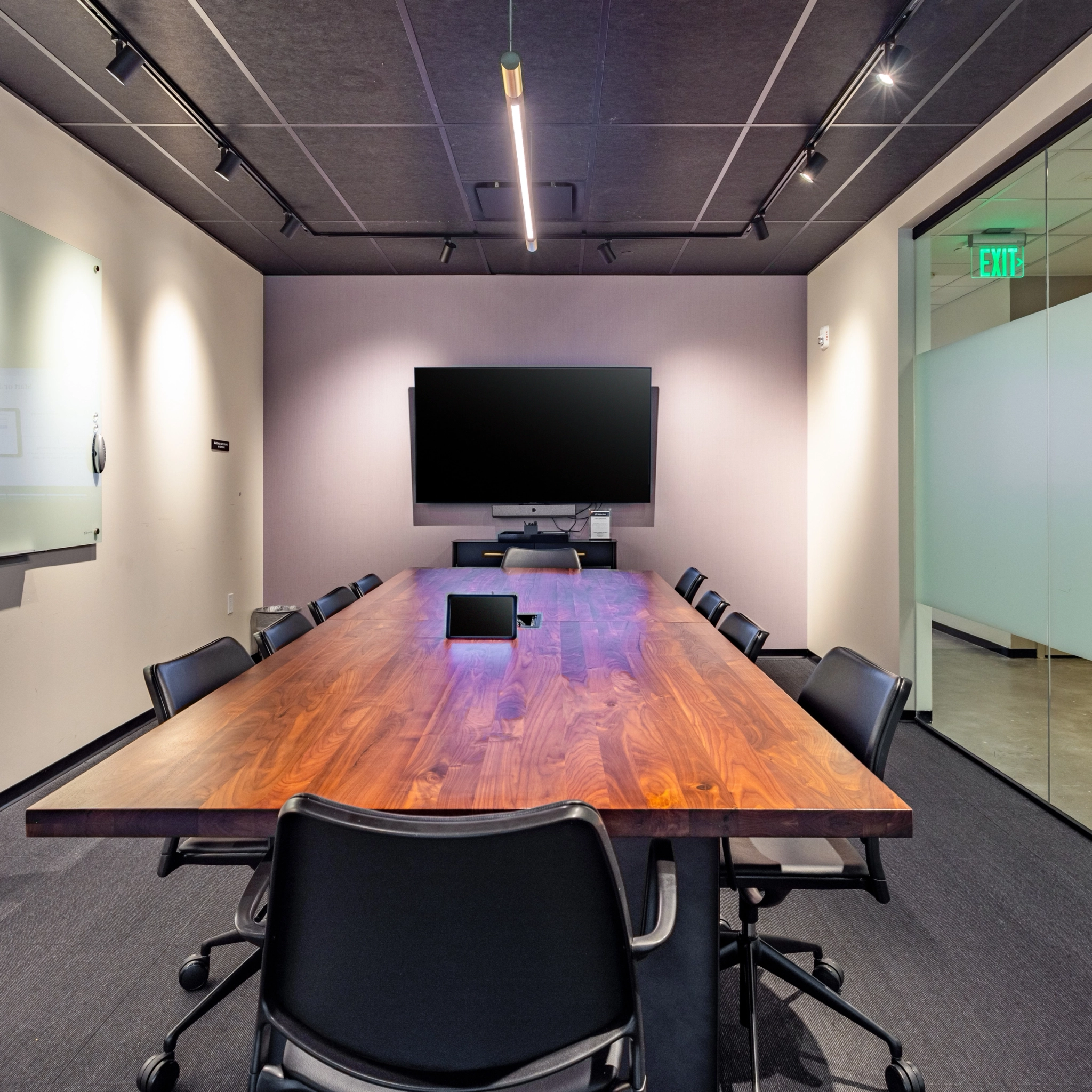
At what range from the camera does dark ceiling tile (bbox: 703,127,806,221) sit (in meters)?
3.53

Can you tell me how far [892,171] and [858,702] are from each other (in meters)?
3.41

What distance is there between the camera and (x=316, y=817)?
85 centimetres

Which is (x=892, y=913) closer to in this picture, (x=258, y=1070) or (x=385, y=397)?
(x=258, y=1070)

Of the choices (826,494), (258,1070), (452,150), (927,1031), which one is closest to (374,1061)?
(258,1070)

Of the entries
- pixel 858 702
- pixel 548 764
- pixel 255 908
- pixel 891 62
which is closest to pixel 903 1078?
pixel 858 702

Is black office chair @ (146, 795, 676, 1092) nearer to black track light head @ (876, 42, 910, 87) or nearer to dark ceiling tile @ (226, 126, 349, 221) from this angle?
black track light head @ (876, 42, 910, 87)

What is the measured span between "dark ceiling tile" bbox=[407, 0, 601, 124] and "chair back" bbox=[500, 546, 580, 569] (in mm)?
2379

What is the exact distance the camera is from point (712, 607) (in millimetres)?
3301

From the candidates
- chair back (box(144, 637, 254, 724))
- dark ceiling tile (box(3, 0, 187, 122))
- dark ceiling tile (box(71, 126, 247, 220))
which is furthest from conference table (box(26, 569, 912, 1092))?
dark ceiling tile (box(71, 126, 247, 220))

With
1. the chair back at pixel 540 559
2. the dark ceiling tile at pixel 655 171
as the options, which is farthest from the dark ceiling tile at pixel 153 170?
the chair back at pixel 540 559

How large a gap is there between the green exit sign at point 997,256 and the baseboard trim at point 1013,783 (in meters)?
2.23

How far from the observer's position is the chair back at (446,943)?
0.86 meters

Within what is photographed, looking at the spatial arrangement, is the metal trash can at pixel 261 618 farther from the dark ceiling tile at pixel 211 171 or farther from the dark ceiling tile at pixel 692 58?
the dark ceiling tile at pixel 692 58

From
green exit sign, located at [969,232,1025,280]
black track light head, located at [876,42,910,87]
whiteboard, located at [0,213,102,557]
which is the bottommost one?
whiteboard, located at [0,213,102,557]
